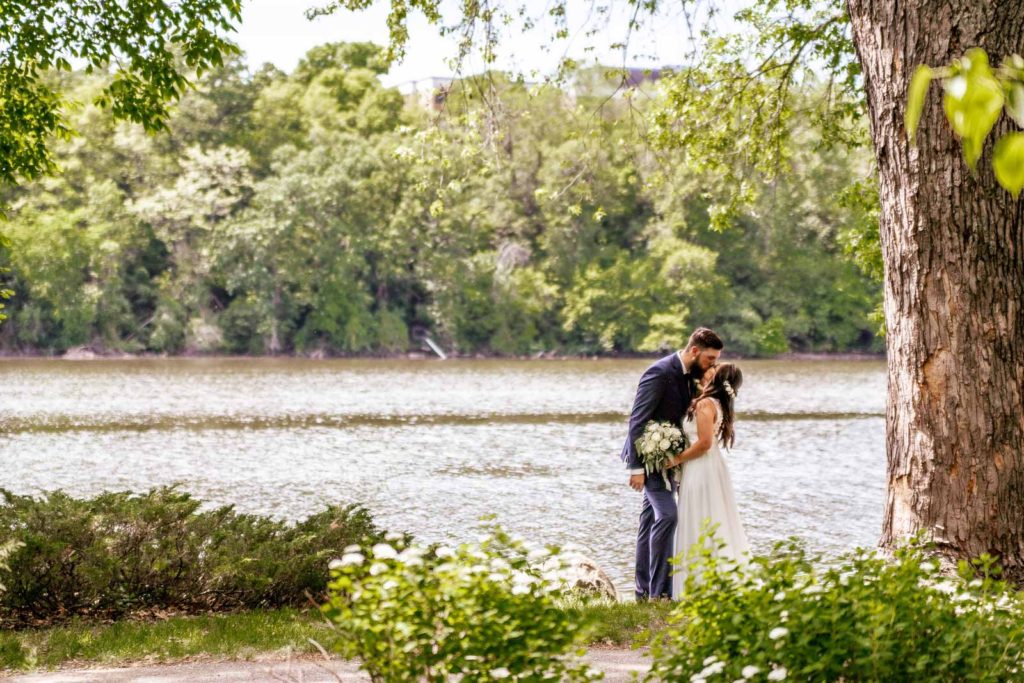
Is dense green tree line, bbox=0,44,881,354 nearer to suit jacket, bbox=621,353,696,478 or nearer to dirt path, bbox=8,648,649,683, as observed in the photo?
suit jacket, bbox=621,353,696,478

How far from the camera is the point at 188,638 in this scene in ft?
23.8

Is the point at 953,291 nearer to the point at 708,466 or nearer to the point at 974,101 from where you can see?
the point at 708,466

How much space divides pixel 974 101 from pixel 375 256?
77425 millimetres

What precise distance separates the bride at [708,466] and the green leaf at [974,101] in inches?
266

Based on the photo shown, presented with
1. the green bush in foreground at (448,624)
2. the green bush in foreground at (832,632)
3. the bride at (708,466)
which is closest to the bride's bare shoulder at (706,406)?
the bride at (708,466)

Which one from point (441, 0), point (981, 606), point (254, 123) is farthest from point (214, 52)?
point (254, 123)

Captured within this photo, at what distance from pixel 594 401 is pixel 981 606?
1446 inches

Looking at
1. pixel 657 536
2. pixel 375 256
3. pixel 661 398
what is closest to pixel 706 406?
pixel 661 398

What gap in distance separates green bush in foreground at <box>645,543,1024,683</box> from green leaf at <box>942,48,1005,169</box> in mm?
2291

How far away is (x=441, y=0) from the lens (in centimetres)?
1132

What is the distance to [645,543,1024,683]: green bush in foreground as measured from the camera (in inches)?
151

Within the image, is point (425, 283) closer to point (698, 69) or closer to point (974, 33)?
point (698, 69)

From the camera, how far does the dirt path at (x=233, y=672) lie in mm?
6426

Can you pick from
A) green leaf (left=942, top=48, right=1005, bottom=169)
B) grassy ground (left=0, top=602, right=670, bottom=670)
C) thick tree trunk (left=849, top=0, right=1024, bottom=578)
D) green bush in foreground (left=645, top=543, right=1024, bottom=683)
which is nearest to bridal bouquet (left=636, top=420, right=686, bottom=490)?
grassy ground (left=0, top=602, right=670, bottom=670)
